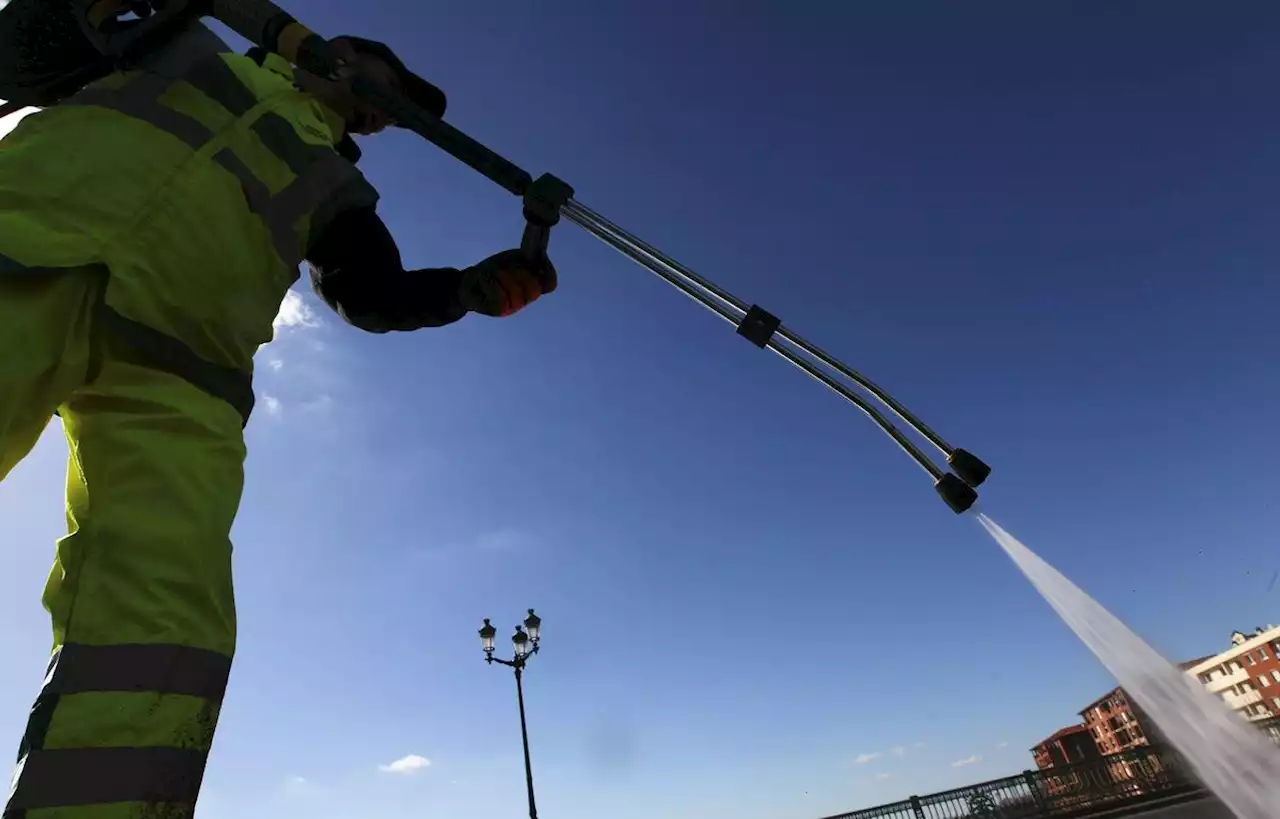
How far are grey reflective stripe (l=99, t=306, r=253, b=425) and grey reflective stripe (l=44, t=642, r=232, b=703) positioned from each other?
25.3 inches

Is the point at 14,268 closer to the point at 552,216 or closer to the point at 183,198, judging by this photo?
the point at 183,198

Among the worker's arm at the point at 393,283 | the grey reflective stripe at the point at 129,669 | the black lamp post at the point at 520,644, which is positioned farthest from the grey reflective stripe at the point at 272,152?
the black lamp post at the point at 520,644

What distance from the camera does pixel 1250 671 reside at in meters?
95.6

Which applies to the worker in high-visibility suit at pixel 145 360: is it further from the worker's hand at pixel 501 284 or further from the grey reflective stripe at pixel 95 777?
the worker's hand at pixel 501 284

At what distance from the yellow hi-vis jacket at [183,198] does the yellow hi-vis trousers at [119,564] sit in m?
0.08

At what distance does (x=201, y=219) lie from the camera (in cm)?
160

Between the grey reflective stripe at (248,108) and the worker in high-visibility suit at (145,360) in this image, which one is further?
the grey reflective stripe at (248,108)

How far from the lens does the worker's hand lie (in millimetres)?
2643

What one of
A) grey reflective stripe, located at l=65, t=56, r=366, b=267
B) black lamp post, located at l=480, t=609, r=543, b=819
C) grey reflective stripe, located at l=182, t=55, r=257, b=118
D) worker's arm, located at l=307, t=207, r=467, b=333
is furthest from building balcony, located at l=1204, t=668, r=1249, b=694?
grey reflective stripe, located at l=182, t=55, r=257, b=118

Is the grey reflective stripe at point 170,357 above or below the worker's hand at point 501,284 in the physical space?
below

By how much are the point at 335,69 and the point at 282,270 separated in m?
1.10

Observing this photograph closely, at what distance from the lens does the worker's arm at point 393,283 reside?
7.75ft

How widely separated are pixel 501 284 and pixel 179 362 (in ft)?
4.36

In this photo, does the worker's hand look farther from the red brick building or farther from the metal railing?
the red brick building
